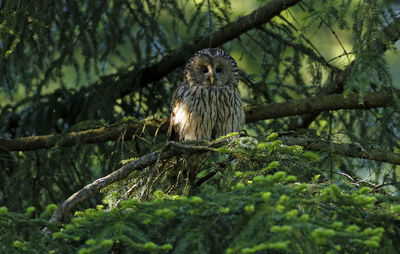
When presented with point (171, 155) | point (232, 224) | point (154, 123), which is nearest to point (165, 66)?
point (154, 123)

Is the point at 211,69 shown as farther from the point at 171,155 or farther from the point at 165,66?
the point at 171,155

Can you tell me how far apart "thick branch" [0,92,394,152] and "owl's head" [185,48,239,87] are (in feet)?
1.64

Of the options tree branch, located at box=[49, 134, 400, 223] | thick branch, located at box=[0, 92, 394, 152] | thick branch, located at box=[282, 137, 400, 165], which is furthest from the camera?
thick branch, located at box=[0, 92, 394, 152]

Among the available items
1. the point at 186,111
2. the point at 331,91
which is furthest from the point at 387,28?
the point at 186,111

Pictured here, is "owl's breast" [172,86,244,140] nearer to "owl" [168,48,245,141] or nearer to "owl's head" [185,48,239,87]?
"owl" [168,48,245,141]

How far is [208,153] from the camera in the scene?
291cm

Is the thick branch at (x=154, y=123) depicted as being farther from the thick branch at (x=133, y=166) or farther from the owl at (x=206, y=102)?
the thick branch at (x=133, y=166)

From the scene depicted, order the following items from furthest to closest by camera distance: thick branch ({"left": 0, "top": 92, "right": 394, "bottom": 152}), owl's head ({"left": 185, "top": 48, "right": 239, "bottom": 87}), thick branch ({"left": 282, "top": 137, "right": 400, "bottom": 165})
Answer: owl's head ({"left": 185, "top": 48, "right": 239, "bottom": 87}) → thick branch ({"left": 0, "top": 92, "right": 394, "bottom": 152}) → thick branch ({"left": 282, "top": 137, "right": 400, "bottom": 165})

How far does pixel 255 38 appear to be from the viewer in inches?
189

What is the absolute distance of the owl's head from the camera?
4465 millimetres

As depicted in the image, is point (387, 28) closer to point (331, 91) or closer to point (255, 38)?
point (331, 91)

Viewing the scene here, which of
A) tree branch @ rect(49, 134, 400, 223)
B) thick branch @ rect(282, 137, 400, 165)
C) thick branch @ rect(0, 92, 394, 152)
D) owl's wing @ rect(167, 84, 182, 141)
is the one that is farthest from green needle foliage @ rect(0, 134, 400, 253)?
owl's wing @ rect(167, 84, 182, 141)

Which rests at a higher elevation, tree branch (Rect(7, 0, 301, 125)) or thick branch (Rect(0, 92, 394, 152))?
tree branch (Rect(7, 0, 301, 125))

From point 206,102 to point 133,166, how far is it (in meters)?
1.64
